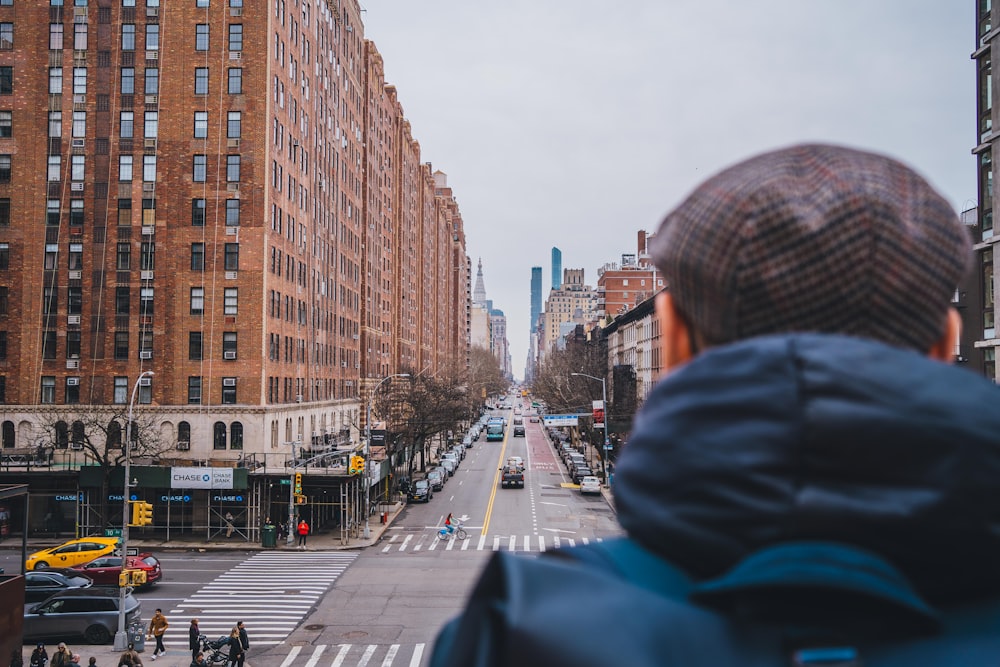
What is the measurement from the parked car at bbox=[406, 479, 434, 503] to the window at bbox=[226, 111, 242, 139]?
1077 inches

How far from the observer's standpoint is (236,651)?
875 inches

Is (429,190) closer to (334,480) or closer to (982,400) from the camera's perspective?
(334,480)

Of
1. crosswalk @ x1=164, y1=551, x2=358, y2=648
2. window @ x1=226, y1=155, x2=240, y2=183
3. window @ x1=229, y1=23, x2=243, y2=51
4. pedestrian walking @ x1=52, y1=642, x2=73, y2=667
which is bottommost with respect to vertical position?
crosswalk @ x1=164, y1=551, x2=358, y2=648

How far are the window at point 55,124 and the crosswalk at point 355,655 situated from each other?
36.9 m

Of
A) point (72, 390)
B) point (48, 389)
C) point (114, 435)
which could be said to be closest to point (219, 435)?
point (114, 435)

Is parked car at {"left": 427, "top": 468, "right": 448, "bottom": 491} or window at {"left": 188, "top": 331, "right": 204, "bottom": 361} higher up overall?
window at {"left": 188, "top": 331, "right": 204, "bottom": 361}

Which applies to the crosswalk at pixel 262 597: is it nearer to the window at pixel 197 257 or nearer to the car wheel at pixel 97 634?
the car wheel at pixel 97 634

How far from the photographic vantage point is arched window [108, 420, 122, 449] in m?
44.3

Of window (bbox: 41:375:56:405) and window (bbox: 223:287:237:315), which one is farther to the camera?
window (bbox: 41:375:56:405)

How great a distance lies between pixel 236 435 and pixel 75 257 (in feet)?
46.6

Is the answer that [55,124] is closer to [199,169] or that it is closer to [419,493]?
[199,169]

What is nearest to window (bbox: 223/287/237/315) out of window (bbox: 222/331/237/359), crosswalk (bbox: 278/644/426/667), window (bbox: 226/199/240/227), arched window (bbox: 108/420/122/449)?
window (bbox: 222/331/237/359)

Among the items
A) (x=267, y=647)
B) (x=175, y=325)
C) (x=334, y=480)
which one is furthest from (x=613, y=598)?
(x=175, y=325)

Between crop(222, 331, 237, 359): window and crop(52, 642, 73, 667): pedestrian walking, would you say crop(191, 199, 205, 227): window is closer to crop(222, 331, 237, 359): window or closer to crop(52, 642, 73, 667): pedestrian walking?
crop(222, 331, 237, 359): window
